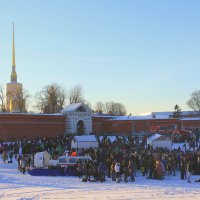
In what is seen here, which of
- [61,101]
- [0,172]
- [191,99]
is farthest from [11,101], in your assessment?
[0,172]

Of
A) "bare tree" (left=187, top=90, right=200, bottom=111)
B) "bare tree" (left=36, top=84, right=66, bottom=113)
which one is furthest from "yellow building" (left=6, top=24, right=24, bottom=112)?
"bare tree" (left=187, top=90, right=200, bottom=111)

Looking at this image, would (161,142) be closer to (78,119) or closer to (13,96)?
(78,119)

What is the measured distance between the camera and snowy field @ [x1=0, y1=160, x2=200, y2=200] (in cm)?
1639

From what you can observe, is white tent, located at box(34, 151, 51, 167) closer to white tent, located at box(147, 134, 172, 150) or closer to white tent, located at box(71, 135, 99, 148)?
white tent, located at box(71, 135, 99, 148)

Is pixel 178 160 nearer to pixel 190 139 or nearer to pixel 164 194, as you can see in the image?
pixel 164 194

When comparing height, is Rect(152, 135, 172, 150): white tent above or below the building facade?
below

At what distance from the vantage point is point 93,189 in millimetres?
18188

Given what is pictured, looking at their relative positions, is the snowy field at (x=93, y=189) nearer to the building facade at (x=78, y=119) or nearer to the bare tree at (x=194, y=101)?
the building facade at (x=78, y=119)

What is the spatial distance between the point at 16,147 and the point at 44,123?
17616 millimetres

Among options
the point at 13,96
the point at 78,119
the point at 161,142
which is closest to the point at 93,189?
the point at 161,142

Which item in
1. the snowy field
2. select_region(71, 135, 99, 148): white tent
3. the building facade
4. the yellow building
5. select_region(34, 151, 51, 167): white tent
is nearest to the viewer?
the snowy field

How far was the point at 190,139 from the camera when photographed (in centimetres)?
3916

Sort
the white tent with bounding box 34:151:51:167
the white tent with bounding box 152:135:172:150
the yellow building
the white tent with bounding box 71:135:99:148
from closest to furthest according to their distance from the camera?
1. the white tent with bounding box 34:151:51:167
2. the white tent with bounding box 71:135:99:148
3. the white tent with bounding box 152:135:172:150
4. the yellow building

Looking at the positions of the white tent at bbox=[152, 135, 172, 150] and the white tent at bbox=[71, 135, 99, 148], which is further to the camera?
the white tent at bbox=[152, 135, 172, 150]
